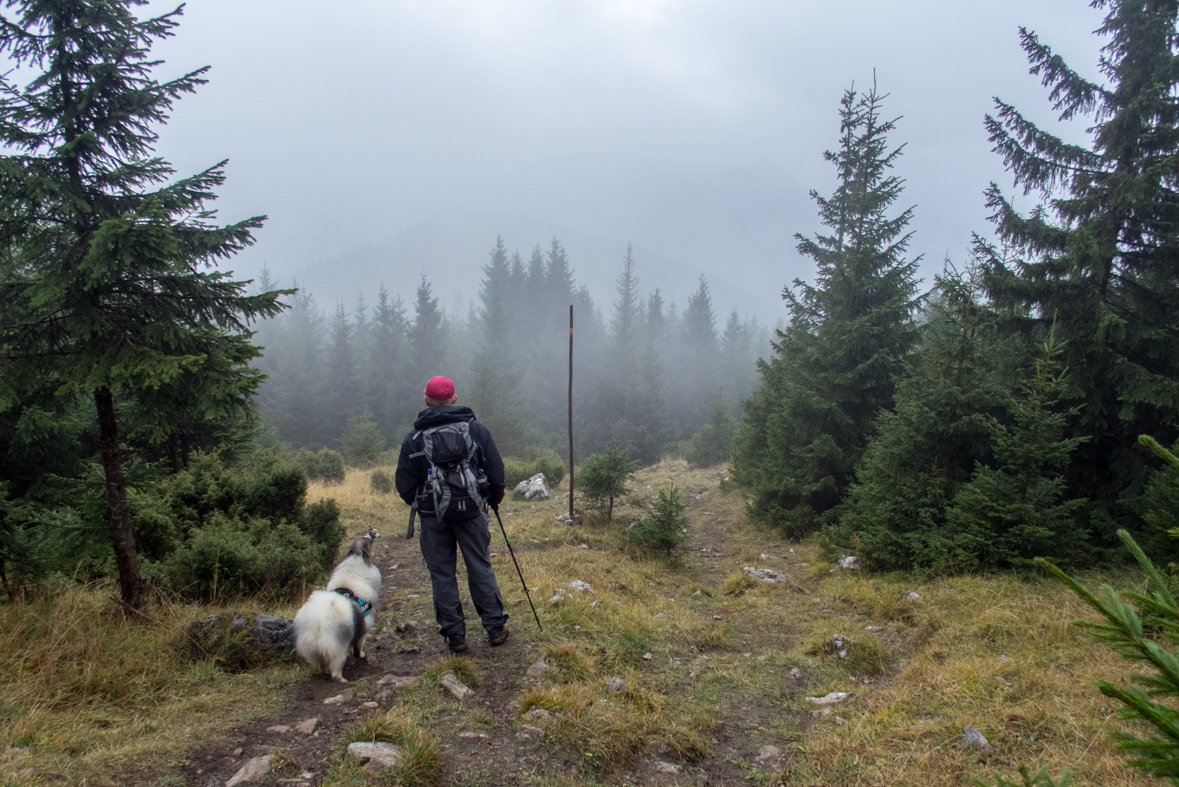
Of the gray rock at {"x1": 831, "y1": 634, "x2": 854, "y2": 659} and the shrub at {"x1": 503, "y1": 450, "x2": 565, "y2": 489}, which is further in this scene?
the shrub at {"x1": 503, "y1": 450, "x2": 565, "y2": 489}

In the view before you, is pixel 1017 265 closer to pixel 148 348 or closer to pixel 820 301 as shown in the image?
pixel 820 301

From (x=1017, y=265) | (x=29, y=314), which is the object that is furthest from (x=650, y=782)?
(x=1017, y=265)

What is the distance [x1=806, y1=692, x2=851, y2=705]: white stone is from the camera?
424 centimetres

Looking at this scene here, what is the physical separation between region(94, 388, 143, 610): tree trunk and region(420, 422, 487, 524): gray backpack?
2.54 m

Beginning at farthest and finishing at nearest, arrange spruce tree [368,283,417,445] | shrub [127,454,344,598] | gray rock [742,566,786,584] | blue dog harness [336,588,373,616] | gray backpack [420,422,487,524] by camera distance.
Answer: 1. spruce tree [368,283,417,445]
2. gray rock [742,566,786,584]
3. shrub [127,454,344,598]
4. gray backpack [420,422,487,524]
5. blue dog harness [336,588,373,616]

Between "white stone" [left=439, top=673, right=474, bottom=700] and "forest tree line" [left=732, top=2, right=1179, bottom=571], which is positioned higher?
"forest tree line" [left=732, top=2, right=1179, bottom=571]

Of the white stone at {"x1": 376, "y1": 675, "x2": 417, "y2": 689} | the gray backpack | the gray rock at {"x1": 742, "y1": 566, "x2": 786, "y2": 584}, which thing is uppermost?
the gray backpack

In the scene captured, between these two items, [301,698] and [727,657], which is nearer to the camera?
[301,698]

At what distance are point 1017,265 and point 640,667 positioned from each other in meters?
7.52

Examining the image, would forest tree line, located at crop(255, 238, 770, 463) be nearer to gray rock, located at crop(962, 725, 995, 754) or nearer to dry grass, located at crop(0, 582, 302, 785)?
dry grass, located at crop(0, 582, 302, 785)

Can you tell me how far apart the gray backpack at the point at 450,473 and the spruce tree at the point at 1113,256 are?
24.1ft

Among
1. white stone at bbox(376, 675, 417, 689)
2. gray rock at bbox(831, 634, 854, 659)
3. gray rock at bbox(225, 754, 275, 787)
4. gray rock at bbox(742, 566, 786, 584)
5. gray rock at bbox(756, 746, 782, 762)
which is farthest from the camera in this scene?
gray rock at bbox(742, 566, 786, 584)

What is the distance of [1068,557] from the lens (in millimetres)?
6082

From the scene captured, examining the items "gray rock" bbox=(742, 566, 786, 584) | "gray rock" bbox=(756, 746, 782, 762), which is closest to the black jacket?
"gray rock" bbox=(756, 746, 782, 762)
